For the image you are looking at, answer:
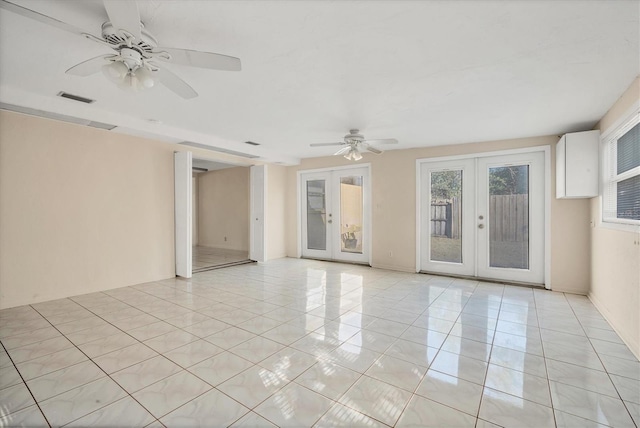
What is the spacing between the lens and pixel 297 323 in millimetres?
3170

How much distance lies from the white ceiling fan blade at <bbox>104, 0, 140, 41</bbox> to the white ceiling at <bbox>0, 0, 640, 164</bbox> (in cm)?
20

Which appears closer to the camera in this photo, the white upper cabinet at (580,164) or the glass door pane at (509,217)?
the white upper cabinet at (580,164)

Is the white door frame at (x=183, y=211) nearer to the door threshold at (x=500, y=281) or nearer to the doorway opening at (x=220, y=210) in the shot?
the doorway opening at (x=220, y=210)

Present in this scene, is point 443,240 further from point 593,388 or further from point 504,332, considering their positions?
point 593,388

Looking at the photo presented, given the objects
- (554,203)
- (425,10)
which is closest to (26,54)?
(425,10)

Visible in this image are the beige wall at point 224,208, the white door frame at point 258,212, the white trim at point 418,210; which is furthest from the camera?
the beige wall at point 224,208

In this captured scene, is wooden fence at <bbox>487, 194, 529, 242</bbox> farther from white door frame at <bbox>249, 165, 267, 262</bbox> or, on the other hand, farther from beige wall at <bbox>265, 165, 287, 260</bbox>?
beige wall at <bbox>265, 165, 287, 260</bbox>

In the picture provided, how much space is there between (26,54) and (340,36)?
2.54 meters

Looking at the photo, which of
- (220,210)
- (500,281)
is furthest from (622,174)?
(220,210)

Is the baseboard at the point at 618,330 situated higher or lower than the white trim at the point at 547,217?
lower

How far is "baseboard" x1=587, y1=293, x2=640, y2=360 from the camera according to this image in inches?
101

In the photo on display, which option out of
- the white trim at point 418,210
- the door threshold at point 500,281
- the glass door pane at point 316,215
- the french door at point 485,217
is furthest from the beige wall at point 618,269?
the glass door pane at point 316,215

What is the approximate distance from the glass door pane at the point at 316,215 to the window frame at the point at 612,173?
15.7 ft

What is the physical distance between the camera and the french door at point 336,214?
6.55m
